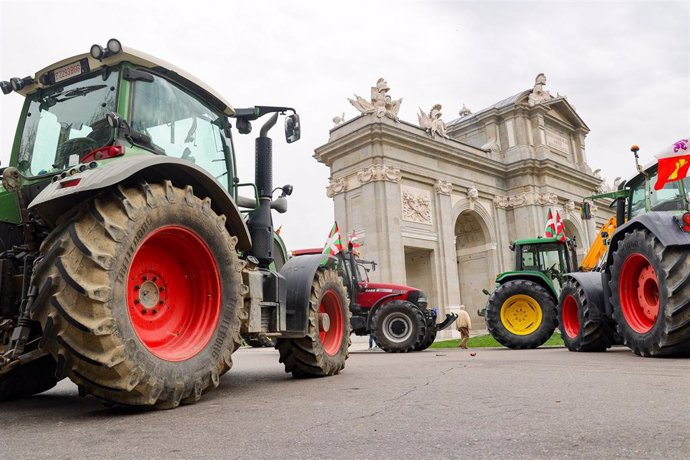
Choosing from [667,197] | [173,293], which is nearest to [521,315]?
[667,197]

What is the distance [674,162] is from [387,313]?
7.65 m

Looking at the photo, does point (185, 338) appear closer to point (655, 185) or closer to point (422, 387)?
point (422, 387)

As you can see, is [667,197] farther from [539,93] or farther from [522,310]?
[539,93]

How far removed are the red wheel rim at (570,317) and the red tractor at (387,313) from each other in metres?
3.96

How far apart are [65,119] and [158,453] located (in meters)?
2.93

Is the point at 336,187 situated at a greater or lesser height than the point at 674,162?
greater

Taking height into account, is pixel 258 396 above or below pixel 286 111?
below

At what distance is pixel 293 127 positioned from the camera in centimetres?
515

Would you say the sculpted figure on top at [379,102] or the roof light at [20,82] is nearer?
the roof light at [20,82]

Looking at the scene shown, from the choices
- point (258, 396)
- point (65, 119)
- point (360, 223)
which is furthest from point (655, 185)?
point (360, 223)

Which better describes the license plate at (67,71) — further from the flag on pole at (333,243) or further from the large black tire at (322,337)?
the flag on pole at (333,243)

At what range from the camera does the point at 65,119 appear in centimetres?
418

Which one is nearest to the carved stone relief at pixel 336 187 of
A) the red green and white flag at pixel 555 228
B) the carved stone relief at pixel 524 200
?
the carved stone relief at pixel 524 200

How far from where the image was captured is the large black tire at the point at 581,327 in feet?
27.2
